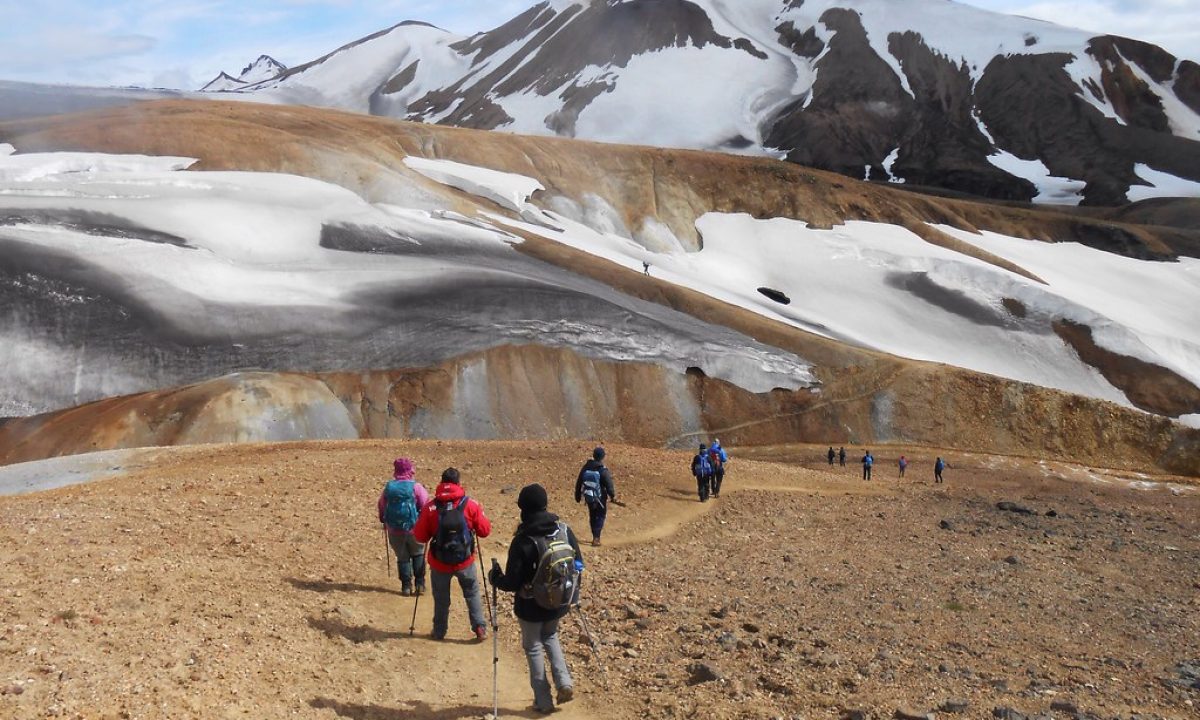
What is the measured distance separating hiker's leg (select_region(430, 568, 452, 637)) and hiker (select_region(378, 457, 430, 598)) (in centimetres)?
109

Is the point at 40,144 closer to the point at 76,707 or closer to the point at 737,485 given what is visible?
the point at 737,485

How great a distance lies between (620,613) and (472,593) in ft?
7.02

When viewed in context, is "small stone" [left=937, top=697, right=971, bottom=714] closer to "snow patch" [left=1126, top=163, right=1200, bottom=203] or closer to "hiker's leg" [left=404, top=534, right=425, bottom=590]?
"hiker's leg" [left=404, top=534, right=425, bottom=590]

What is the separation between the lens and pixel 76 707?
23.9 feet

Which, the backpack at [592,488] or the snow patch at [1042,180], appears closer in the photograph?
the backpack at [592,488]

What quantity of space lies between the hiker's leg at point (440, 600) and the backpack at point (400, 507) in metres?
1.42

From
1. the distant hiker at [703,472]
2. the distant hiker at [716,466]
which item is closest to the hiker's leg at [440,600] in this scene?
the distant hiker at [703,472]

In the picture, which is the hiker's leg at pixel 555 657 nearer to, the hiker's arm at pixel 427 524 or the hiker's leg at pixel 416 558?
the hiker's arm at pixel 427 524

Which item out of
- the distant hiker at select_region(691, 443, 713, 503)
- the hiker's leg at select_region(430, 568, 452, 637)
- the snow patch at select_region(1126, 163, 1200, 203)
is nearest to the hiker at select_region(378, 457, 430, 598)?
the hiker's leg at select_region(430, 568, 452, 637)

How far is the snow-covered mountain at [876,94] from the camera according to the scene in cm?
12825

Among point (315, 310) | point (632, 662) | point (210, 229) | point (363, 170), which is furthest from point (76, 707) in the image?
point (363, 170)

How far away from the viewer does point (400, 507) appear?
11.9 metres

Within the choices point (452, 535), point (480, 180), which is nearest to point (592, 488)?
point (452, 535)

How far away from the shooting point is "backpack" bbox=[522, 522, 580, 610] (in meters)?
8.52
